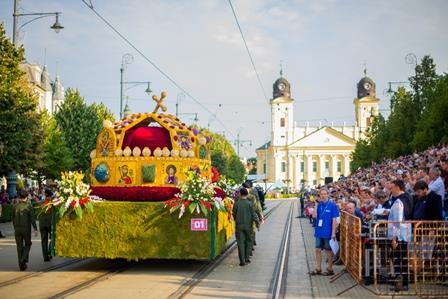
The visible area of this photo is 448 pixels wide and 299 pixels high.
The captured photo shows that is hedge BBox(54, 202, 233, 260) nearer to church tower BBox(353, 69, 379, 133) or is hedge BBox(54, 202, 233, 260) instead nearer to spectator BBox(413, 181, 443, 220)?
spectator BBox(413, 181, 443, 220)

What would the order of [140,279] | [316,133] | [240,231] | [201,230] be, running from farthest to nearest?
[316,133] < [240,231] < [201,230] < [140,279]

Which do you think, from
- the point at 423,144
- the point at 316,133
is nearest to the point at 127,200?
the point at 423,144

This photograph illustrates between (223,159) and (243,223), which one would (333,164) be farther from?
(243,223)

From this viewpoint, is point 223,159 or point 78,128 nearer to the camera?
point 78,128

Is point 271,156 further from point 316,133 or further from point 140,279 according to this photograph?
point 140,279

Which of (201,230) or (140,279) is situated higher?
(201,230)

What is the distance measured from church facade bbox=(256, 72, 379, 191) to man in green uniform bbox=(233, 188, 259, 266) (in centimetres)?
12206

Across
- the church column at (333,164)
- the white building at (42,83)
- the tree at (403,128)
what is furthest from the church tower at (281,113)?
the tree at (403,128)

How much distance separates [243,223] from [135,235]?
274cm

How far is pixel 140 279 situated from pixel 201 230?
181cm

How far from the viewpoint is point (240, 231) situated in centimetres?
1483

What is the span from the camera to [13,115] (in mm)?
25062

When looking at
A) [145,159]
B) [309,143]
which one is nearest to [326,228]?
[145,159]

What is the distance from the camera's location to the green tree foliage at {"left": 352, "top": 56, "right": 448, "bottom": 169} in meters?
32.8
